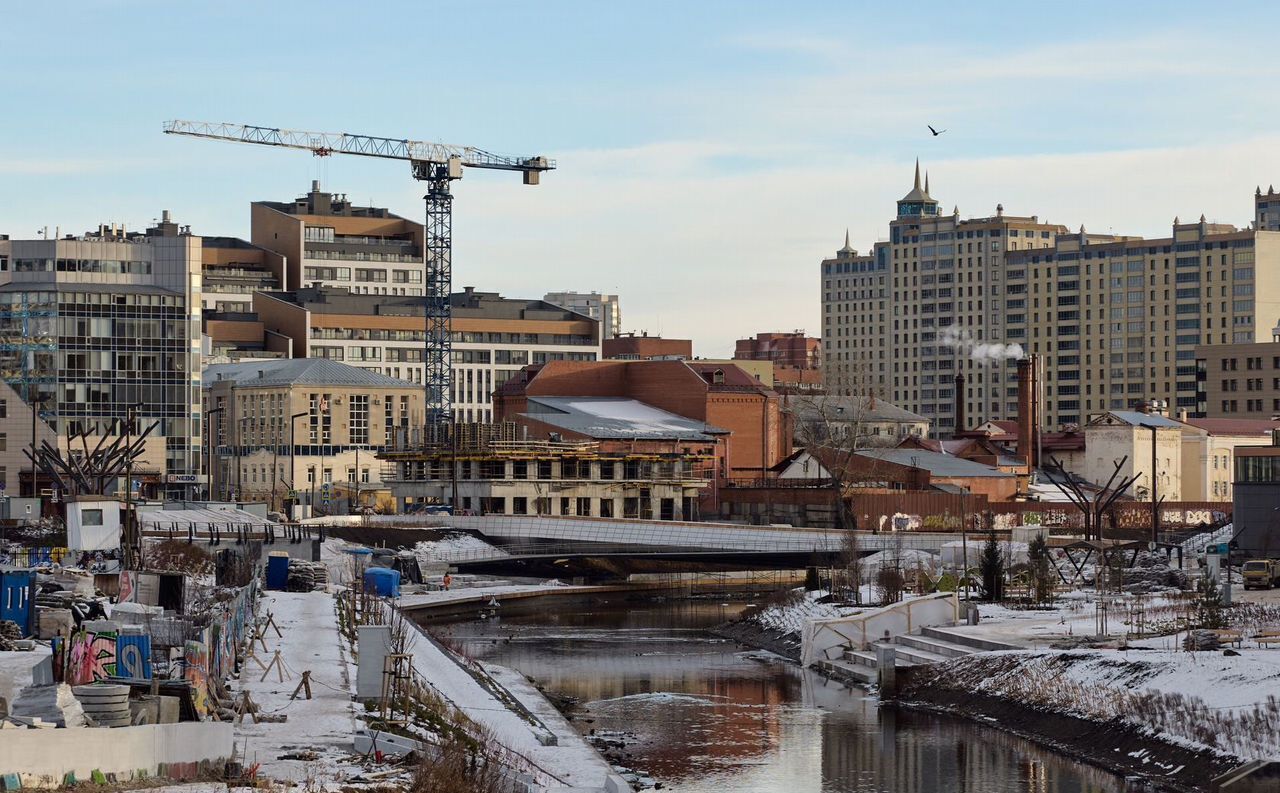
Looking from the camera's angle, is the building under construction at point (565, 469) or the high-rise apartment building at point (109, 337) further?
the high-rise apartment building at point (109, 337)

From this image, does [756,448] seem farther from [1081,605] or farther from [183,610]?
[183,610]

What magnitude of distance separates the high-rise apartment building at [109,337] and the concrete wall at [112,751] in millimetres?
97697

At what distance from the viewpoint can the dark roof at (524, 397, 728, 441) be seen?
5217 inches

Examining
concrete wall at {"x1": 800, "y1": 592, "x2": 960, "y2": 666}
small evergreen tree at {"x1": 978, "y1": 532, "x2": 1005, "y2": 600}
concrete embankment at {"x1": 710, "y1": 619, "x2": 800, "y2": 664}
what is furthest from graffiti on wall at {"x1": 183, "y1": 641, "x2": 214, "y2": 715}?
small evergreen tree at {"x1": 978, "y1": 532, "x2": 1005, "y2": 600}

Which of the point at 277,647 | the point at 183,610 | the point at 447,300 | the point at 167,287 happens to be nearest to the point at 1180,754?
the point at 277,647

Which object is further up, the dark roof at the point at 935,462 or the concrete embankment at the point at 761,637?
the dark roof at the point at 935,462

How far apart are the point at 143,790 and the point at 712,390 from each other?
117m

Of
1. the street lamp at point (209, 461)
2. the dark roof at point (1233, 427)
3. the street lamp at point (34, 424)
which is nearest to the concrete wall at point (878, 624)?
the street lamp at point (34, 424)

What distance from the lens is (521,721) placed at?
4491 cm

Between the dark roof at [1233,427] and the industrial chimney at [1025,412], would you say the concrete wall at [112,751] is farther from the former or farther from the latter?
the dark roof at [1233,427]

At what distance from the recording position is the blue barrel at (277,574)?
6906 centimetres

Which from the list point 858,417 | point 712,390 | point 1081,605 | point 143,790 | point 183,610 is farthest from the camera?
point 712,390

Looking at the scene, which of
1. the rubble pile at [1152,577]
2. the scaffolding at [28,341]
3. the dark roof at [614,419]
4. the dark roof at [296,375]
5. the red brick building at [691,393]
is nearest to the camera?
the rubble pile at [1152,577]

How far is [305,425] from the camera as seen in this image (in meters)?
153
